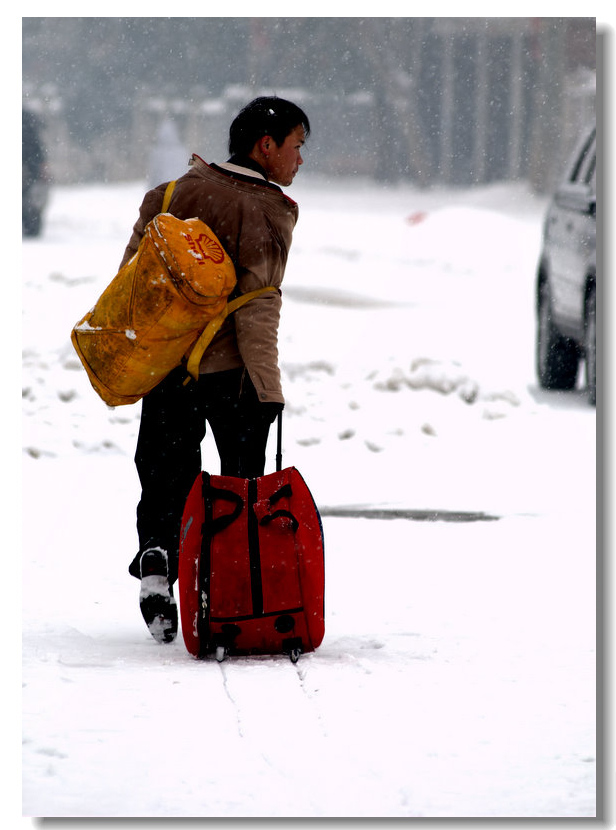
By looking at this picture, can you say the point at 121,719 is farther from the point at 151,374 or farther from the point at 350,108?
the point at 350,108

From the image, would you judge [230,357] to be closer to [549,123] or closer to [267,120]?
[267,120]

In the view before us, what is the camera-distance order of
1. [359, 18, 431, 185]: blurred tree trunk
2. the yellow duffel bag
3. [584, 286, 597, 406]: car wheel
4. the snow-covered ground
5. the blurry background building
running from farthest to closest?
[359, 18, 431, 185]: blurred tree trunk < the blurry background building < [584, 286, 597, 406]: car wheel < the yellow duffel bag < the snow-covered ground

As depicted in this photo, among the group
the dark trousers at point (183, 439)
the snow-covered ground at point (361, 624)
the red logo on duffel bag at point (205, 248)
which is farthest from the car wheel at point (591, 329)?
the red logo on duffel bag at point (205, 248)

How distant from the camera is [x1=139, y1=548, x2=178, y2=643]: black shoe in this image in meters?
4.18

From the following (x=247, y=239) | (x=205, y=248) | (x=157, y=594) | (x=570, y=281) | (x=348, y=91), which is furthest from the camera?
(x=348, y=91)

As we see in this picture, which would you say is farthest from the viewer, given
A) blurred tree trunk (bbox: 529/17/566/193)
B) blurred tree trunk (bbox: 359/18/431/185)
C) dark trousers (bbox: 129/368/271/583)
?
blurred tree trunk (bbox: 359/18/431/185)

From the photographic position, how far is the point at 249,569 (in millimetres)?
3967

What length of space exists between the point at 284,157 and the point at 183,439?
33.3 inches

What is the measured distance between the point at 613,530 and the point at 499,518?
3106 millimetres

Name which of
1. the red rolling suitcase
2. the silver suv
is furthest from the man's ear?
the silver suv

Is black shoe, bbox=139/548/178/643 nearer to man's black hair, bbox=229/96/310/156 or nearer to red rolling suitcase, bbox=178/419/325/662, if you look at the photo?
red rolling suitcase, bbox=178/419/325/662

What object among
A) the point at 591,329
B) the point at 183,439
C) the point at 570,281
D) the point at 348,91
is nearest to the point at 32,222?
the point at 570,281

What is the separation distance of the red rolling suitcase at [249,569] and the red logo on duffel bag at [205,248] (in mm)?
597

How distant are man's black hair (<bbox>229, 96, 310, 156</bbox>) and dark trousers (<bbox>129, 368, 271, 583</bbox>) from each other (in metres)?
0.65
